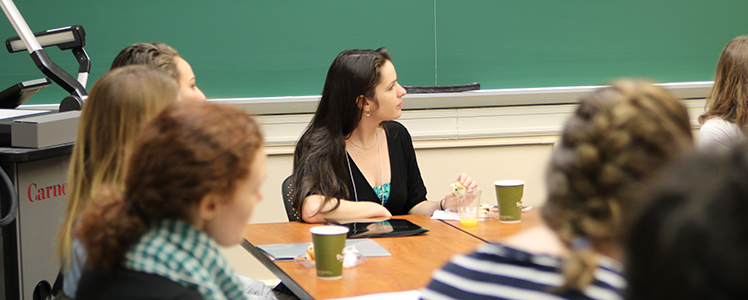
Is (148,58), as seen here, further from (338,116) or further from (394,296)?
(394,296)

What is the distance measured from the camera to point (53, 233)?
6.65 feet

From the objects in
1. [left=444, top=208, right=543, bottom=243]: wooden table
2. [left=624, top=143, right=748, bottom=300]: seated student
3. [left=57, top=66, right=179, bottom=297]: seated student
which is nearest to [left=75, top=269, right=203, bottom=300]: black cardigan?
[left=57, top=66, right=179, bottom=297]: seated student

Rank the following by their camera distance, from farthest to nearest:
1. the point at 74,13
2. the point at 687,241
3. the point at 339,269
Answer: the point at 74,13
the point at 339,269
the point at 687,241

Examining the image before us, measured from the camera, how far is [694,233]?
35 centimetres

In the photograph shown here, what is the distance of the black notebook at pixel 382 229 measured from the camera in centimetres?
172

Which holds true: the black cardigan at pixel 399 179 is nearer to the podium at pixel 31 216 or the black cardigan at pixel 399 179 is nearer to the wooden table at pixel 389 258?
the wooden table at pixel 389 258

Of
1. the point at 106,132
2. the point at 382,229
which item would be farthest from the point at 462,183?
the point at 106,132

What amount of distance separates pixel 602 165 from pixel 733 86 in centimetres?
210

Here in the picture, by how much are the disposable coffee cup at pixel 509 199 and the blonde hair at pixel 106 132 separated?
1.07 m

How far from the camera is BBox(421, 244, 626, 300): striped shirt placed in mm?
647

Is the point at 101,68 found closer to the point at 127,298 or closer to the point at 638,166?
the point at 127,298

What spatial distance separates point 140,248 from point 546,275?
0.51 metres

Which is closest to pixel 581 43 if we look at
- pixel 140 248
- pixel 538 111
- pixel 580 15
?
pixel 580 15

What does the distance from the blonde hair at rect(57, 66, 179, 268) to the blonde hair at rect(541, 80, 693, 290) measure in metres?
0.77
